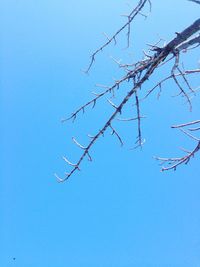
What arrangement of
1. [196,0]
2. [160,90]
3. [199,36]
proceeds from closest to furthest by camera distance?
[196,0], [199,36], [160,90]

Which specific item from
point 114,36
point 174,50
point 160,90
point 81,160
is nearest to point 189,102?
point 160,90

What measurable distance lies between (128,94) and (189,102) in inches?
22.9

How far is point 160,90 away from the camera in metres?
3.10

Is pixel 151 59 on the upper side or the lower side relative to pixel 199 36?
lower

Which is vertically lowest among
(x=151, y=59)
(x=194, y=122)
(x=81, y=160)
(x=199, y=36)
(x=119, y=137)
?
(x=81, y=160)

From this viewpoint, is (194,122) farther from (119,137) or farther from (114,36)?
(114,36)

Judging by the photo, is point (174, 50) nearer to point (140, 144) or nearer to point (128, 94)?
point (128, 94)

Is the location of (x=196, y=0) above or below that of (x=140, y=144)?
above

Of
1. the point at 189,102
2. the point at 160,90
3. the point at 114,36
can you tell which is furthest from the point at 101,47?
the point at 189,102

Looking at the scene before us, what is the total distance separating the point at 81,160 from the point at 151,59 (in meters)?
0.92

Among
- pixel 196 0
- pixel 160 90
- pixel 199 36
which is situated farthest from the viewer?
pixel 160 90

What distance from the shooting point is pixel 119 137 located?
3021 mm

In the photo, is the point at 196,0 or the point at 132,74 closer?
the point at 196,0

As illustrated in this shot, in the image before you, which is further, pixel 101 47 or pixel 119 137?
pixel 101 47
